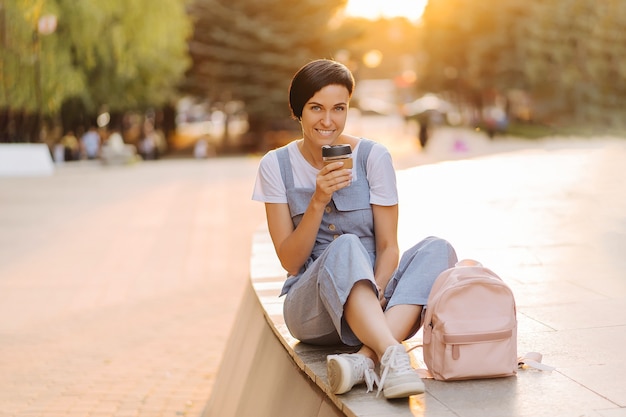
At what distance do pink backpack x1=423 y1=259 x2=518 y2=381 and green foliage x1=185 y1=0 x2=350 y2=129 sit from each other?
129ft

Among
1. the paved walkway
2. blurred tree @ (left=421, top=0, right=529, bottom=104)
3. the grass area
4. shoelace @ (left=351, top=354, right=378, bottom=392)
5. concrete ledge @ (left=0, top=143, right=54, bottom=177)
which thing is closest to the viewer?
shoelace @ (left=351, top=354, right=378, bottom=392)

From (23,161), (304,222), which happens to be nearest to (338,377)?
(304,222)

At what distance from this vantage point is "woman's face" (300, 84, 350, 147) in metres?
3.95

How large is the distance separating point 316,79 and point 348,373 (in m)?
1.31

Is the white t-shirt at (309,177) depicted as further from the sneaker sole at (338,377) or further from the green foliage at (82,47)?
the green foliage at (82,47)

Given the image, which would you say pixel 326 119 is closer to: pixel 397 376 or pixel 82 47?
pixel 397 376

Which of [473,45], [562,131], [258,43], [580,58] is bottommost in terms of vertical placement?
[562,131]

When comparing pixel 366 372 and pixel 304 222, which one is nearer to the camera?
pixel 366 372

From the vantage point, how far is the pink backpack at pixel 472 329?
3.45 metres

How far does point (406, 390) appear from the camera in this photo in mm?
3201

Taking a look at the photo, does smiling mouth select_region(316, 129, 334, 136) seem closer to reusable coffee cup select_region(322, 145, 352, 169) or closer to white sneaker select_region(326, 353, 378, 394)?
reusable coffee cup select_region(322, 145, 352, 169)

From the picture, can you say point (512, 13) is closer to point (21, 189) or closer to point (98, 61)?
point (98, 61)

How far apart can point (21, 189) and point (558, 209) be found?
15510 mm

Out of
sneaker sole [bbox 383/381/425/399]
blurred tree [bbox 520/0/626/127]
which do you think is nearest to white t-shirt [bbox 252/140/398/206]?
sneaker sole [bbox 383/381/425/399]
